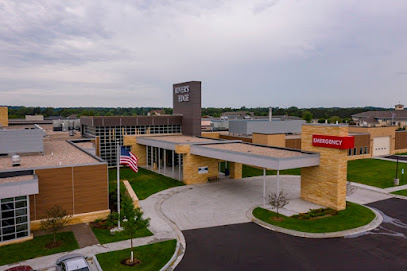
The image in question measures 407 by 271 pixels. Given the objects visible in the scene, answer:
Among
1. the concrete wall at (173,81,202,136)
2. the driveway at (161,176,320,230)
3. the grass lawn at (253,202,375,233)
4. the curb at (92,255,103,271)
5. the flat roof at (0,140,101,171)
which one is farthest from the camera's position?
the concrete wall at (173,81,202,136)

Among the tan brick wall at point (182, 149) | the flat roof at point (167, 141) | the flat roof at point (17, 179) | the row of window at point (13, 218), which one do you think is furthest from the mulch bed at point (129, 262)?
the flat roof at point (167, 141)

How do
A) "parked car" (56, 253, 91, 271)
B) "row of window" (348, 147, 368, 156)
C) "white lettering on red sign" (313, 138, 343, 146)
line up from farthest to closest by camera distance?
1. "row of window" (348, 147, 368, 156)
2. "white lettering on red sign" (313, 138, 343, 146)
3. "parked car" (56, 253, 91, 271)

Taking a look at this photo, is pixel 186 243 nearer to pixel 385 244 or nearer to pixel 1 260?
pixel 1 260

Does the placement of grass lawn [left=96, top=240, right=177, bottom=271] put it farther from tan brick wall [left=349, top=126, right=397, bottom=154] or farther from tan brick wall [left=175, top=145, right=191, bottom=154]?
tan brick wall [left=349, top=126, right=397, bottom=154]

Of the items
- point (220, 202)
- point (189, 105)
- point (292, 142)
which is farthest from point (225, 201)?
point (292, 142)

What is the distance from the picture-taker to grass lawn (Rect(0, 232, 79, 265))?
19906mm

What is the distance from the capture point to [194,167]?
4062 centimetres

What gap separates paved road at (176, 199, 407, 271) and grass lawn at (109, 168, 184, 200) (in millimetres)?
13190

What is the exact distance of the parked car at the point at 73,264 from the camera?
55.6 ft

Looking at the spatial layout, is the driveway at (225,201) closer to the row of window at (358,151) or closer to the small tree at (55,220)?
the small tree at (55,220)

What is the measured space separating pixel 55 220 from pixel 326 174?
77.6 feet

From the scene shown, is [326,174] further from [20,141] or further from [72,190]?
[20,141]

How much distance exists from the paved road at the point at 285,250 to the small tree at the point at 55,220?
9.20m

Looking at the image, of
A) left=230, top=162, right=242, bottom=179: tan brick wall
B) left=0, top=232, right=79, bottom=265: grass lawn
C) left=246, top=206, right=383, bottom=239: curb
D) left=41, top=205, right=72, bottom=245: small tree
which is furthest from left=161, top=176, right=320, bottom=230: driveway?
left=41, top=205, right=72, bottom=245: small tree
